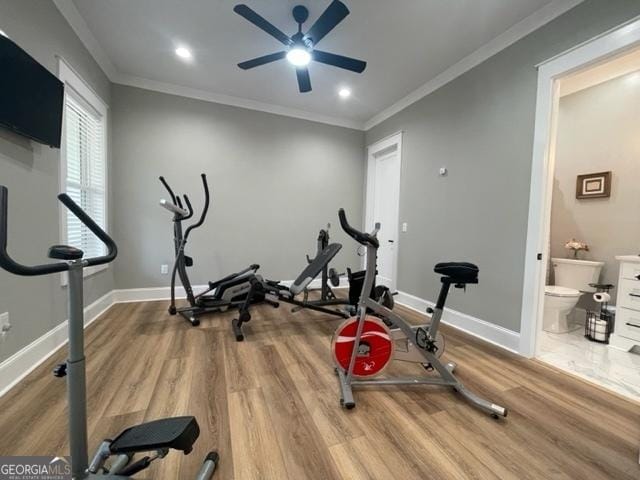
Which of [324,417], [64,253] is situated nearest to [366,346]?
[324,417]

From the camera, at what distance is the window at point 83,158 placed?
7.75ft

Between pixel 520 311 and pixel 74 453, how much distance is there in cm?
295

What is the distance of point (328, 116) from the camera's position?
4398 mm

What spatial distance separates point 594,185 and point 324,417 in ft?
12.8

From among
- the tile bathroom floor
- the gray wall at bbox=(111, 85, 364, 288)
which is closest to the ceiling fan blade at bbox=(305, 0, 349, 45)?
the gray wall at bbox=(111, 85, 364, 288)

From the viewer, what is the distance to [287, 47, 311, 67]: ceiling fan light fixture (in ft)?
7.38

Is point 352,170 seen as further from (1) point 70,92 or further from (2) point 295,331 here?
(1) point 70,92

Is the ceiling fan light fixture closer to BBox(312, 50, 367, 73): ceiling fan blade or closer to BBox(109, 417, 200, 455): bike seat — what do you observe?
BBox(312, 50, 367, 73): ceiling fan blade

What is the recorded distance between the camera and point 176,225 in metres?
2.96

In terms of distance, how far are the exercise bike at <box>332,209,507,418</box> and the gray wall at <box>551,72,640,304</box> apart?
264 centimetres

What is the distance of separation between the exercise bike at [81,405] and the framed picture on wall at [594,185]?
4.40m

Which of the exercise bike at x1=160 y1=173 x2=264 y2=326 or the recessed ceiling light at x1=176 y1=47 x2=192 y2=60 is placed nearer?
the recessed ceiling light at x1=176 y1=47 x2=192 y2=60

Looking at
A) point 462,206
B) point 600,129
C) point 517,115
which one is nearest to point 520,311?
point 462,206

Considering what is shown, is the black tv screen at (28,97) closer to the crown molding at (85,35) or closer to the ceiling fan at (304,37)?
the crown molding at (85,35)
